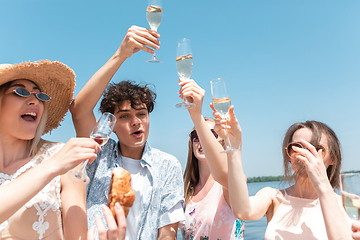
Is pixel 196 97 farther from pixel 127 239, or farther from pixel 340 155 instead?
pixel 340 155

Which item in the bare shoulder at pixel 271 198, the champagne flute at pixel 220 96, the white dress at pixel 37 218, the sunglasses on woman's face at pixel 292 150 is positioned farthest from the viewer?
the bare shoulder at pixel 271 198

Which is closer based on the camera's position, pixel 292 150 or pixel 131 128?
pixel 292 150

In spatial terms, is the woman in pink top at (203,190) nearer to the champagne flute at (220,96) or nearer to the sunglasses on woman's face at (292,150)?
the champagne flute at (220,96)

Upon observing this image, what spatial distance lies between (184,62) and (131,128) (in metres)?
1.21

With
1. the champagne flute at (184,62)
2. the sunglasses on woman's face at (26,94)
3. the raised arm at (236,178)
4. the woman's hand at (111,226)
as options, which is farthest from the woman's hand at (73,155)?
the raised arm at (236,178)

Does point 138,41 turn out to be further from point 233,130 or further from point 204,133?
point 233,130

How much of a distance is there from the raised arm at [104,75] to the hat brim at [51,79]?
21cm

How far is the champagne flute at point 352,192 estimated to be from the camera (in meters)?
2.14

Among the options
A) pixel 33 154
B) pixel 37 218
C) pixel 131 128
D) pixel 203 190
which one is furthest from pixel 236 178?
pixel 33 154

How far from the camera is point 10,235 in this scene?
2.50 meters

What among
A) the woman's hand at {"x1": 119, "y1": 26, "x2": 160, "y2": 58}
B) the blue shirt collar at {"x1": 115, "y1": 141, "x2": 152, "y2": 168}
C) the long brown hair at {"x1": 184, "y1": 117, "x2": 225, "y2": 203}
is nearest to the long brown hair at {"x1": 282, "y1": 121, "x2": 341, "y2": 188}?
the long brown hair at {"x1": 184, "y1": 117, "x2": 225, "y2": 203}

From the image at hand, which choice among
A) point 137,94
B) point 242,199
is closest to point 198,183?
point 242,199

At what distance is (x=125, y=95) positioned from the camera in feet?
13.1

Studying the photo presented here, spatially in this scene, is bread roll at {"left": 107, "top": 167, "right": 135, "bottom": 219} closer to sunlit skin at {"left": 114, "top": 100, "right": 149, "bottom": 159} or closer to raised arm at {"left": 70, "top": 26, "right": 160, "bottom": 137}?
raised arm at {"left": 70, "top": 26, "right": 160, "bottom": 137}
